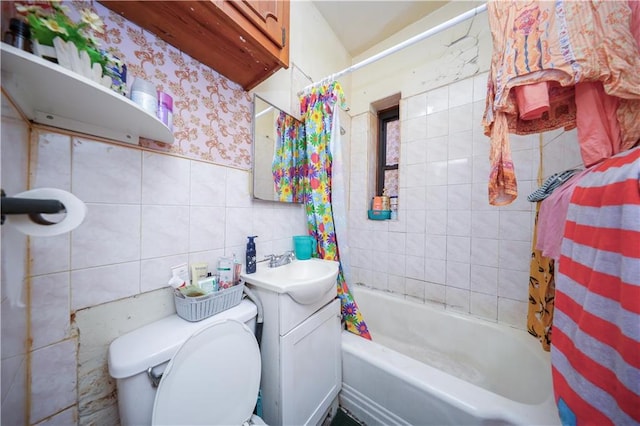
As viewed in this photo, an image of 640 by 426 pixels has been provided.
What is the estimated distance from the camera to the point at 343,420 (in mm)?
1166

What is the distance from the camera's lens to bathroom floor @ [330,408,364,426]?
1143mm

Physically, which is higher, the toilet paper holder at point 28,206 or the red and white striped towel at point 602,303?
the toilet paper holder at point 28,206

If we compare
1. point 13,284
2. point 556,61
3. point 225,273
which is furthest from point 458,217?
point 13,284

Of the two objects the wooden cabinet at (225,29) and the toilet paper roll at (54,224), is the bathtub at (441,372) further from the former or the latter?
the wooden cabinet at (225,29)

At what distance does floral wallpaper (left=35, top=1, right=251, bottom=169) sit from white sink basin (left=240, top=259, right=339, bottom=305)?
59 centimetres

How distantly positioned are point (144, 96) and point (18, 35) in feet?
0.77

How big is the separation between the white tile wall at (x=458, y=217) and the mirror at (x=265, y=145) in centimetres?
Result: 107

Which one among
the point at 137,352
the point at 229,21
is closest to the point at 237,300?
the point at 137,352

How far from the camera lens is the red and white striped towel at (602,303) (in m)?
0.43

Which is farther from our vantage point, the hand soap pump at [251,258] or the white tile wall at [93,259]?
the hand soap pump at [251,258]

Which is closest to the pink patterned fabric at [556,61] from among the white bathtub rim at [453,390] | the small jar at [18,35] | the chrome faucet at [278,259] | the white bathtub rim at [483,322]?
the white bathtub rim at [453,390]

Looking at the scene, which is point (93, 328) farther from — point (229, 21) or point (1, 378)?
point (229, 21)

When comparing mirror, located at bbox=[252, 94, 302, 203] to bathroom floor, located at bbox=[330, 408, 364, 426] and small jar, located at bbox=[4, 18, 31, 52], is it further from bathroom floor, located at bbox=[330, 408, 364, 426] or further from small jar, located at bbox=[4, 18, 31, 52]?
bathroom floor, located at bbox=[330, 408, 364, 426]

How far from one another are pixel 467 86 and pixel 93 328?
237cm
